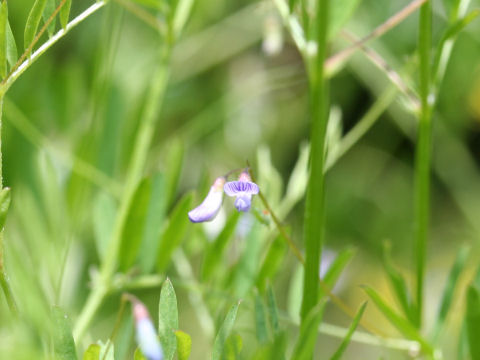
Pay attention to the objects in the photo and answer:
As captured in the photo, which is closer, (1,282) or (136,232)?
(1,282)

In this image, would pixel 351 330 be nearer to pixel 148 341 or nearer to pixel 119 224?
pixel 148 341

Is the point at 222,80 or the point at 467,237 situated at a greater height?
the point at 222,80

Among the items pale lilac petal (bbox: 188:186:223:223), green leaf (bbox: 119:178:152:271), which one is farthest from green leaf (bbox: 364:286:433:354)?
green leaf (bbox: 119:178:152:271)

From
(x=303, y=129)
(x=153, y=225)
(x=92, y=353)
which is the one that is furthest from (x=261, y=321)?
(x=303, y=129)

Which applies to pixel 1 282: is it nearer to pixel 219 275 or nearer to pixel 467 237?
pixel 219 275

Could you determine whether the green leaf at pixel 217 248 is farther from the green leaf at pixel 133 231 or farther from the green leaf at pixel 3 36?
the green leaf at pixel 3 36

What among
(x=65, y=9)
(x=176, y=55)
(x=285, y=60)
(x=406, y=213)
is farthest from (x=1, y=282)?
(x=285, y=60)
